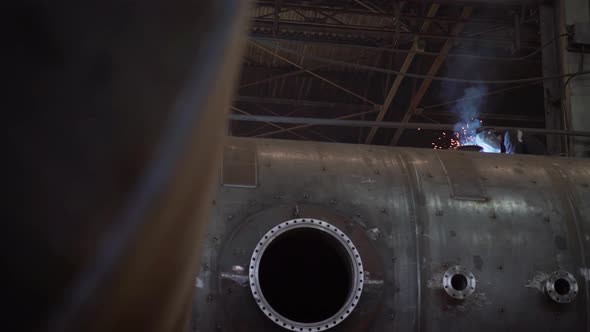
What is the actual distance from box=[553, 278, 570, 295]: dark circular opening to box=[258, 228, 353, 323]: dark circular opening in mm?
1511

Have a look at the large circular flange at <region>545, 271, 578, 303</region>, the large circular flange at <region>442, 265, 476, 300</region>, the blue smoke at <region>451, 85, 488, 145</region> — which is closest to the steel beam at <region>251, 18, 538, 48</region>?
the blue smoke at <region>451, 85, 488, 145</region>

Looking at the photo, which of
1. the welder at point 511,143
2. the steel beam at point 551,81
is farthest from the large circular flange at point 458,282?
the steel beam at point 551,81

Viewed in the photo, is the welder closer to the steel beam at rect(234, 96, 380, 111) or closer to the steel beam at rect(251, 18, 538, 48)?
the steel beam at rect(251, 18, 538, 48)

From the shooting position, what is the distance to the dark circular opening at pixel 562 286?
448 cm

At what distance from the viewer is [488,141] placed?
6152 mm

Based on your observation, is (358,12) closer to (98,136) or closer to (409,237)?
(409,237)

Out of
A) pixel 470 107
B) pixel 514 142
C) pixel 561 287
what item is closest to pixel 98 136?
pixel 561 287

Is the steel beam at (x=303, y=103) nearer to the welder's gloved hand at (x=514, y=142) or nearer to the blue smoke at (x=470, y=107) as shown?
the blue smoke at (x=470, y=107)

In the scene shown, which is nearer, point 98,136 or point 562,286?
point 98,136

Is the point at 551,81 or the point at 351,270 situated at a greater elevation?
the point at 551,81

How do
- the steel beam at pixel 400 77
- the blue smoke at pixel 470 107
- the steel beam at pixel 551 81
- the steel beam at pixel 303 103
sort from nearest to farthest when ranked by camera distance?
the steel beam at pixel 551 81 < the steel beam at pixel 400 77 < the blue smoke at pixel 470 107 < the steel beam at pixel 303 103

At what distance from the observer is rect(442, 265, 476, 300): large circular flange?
4.29 m

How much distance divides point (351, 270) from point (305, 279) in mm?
1325

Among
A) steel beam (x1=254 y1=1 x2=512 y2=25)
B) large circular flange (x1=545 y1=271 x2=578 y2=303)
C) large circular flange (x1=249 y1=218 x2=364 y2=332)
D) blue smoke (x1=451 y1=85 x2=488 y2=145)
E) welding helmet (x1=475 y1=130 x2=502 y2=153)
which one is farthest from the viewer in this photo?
blue smoke (x1=451 y1=85 x2=488 y2=145)
